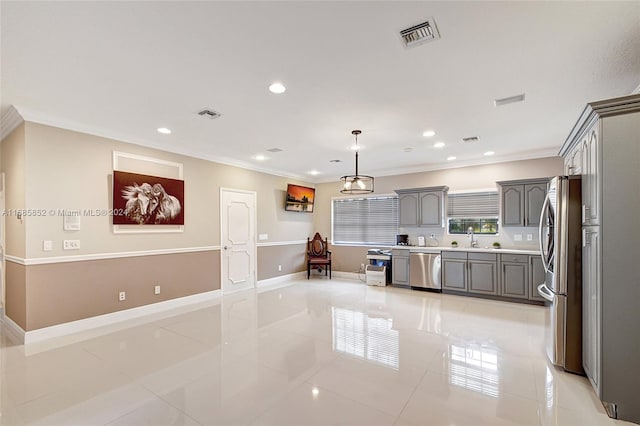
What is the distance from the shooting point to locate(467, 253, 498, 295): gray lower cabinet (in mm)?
5598

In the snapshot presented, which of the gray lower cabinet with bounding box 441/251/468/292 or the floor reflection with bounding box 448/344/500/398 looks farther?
the gray lower cabinet with bounding box 441/251/468/292

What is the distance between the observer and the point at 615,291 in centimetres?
228

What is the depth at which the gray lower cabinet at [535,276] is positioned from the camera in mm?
5199

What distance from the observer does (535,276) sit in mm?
5230

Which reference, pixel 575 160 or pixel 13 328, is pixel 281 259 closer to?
pixel 13 328

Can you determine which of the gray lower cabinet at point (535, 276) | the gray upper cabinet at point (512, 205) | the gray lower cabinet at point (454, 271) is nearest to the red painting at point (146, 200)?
the gray lower cabinet at point (454, 271)

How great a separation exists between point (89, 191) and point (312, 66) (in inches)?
142

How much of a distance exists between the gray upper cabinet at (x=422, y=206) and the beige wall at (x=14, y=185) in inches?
248

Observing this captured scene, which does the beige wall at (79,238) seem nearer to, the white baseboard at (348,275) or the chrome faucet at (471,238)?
the white baseboard at (348,275)

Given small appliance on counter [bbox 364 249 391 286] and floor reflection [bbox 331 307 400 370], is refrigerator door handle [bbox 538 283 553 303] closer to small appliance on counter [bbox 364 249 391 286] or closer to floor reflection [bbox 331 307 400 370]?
floor reflection [bbox 331 307 400 370]

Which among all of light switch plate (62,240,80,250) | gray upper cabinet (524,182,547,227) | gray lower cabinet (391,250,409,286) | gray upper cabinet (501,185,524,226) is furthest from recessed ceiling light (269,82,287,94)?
gray upper cabinet (524,182,547,227)

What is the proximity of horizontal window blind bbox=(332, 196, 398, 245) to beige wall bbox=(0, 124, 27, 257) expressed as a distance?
612 cm

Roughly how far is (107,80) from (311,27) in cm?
209

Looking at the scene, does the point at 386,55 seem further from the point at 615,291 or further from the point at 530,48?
the point at 615,291
